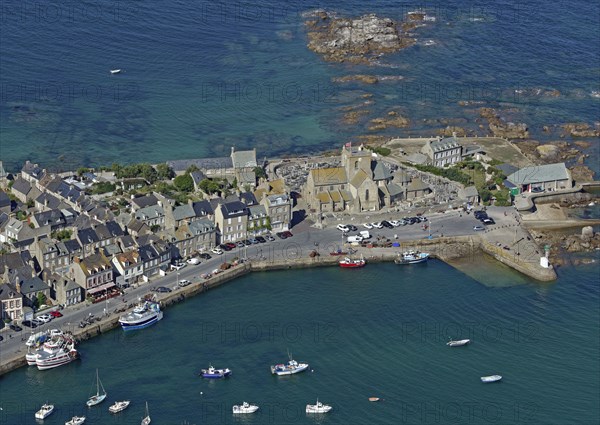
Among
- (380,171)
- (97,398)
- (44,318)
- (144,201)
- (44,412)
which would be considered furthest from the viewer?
(380,171)

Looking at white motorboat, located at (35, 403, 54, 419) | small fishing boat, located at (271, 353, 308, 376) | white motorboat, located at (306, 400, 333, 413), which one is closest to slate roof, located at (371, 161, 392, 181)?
small fishing boat, located at (271, 353, 308, 376)

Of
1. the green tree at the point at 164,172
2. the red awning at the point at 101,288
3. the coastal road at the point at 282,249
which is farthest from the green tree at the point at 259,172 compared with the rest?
the red awning at the point at 101,288

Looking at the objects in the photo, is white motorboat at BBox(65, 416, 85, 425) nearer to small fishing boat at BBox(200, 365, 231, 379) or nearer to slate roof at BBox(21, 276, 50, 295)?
small fishing boat at BBox(200, 365, 231, 379)

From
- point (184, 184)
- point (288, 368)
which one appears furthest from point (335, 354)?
point (184, 184)

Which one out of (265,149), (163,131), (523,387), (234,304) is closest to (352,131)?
(265,149)

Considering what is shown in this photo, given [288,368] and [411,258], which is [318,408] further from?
[411,258]

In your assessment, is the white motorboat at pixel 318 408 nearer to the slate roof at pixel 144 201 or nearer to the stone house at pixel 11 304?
the stone house at pixel 11 304

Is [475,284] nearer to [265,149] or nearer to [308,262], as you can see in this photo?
[308,262]
